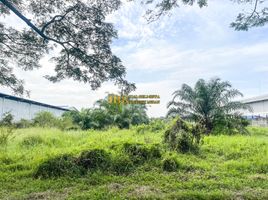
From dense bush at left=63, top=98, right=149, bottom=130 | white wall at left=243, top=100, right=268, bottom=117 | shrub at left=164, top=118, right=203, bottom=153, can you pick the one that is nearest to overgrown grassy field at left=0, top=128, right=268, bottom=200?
shrub at left=164, top=118, right=203, bottom=153

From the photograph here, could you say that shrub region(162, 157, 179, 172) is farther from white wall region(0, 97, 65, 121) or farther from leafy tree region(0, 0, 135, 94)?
white wall region(0, 97, 65, 121)

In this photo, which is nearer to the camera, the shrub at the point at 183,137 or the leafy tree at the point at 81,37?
the leafy tree at the point at 81,37

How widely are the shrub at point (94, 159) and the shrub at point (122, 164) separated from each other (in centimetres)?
14

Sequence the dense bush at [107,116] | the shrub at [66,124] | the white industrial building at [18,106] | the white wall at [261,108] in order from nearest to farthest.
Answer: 1. the shrub at [66,124]
2. the dense bush at [107,116]
3. the white industrial building at [18,106]
4. the white wall at [261,108]

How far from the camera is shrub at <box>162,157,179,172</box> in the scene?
620 cm

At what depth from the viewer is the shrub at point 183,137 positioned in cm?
786

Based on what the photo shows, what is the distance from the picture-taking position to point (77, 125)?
59.3 feet

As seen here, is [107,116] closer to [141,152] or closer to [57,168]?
[141,152]

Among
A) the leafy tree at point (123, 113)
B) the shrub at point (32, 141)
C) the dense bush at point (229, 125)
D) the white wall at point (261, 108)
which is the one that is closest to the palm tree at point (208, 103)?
the dense bush at point (229, 125)

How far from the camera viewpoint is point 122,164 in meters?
6.22

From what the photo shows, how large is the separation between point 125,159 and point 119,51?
222 centimetres

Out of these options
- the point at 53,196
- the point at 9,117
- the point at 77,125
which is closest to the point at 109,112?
the point at 77,125

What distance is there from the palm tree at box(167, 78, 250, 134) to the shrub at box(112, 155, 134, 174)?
308 inches

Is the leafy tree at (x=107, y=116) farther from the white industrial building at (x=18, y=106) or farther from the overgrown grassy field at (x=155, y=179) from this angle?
the overgrown grassy field at (x=155, y=179)
